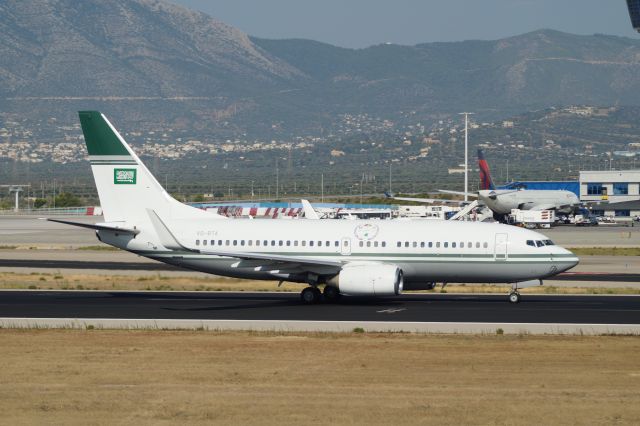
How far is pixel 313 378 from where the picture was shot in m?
28.9

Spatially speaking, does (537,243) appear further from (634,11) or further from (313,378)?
(634,11)

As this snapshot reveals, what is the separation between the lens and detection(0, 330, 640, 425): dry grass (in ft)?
81.2

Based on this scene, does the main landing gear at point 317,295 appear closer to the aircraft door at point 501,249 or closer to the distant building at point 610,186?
the aircraft door at point 501,249

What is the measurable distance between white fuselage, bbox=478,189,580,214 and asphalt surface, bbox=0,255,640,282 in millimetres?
67568

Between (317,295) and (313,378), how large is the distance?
18.4m

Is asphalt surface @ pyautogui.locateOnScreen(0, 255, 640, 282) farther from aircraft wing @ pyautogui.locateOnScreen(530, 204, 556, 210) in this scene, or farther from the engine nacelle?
aircraft wing @ pyautogui.locateOnScreen(530, 204, 556, 210)

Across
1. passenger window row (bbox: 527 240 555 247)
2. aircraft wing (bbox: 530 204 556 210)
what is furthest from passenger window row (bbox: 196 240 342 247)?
aircraft wing (bbox: 530 204 556 210)

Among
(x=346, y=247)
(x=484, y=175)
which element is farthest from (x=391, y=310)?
(x=484, y=175)

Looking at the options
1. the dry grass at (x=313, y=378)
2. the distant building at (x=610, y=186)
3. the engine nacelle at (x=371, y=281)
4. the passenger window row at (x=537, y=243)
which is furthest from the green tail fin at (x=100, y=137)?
the distant building at (x=610, y=186)

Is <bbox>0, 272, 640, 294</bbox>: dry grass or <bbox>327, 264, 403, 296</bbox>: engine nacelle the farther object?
<bbox>0, 272, 640, 294</bbox>: dry grass

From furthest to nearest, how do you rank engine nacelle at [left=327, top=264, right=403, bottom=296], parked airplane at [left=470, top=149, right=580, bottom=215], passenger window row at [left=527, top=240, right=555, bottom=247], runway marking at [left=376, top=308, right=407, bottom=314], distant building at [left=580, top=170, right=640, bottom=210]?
1. distant building at [left=580, top=170, right=640, bottom=210]
2. parked airplane at [left=470, top=149, right=580, bottom=215]
3. passenger window row at [left=527, top=240, right=555, bottom=247]
4. engine nacelle at [left=327, top=264, right=403, bottom=296]
5. runway marking at [left=376, top=308, right=407, bottom=314]

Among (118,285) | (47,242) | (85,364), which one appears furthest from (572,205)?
(85,364)

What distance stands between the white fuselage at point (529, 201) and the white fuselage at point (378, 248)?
8482cm

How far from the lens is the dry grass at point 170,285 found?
177 ft
